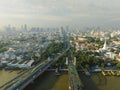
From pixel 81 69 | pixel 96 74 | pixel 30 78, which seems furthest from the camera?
pixel 81 69

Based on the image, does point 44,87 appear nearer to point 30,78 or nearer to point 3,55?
point 30,78

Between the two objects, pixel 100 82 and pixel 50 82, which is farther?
pixel 50 82

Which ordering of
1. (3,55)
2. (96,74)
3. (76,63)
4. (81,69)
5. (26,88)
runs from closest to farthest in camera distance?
(26,88) → (96,74) → (81,69) → (76,63) → (3,55)

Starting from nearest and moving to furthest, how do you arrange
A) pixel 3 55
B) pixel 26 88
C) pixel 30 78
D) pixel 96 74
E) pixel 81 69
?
pixel 26 88, pixel 30 78, pixel 96 74, pixel 81 69, pixel 3 55

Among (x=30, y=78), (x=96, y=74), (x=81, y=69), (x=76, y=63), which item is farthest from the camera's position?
(x=76, y=63)

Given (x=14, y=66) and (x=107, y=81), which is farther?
(x=14, y=66)

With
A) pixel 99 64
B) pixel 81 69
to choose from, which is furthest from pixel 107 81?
pixel 99 64

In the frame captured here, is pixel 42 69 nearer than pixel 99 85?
No

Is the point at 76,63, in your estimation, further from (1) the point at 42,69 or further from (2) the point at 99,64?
(1) the point at 42,69

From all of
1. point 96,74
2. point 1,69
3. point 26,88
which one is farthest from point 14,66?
point 96,74
